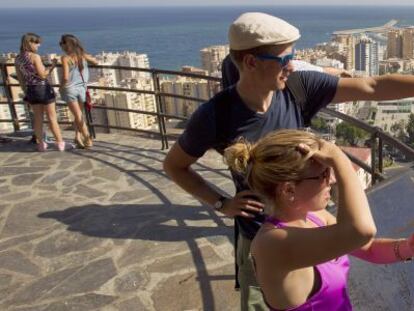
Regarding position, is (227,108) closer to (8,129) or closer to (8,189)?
(8,189)

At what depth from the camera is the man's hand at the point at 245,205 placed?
1727 mm

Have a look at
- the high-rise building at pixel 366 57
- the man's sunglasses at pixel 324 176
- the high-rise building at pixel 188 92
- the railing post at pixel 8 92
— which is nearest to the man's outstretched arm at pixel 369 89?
the man's sunglasses at pixel 324 176

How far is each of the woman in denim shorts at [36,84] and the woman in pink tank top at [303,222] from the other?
17.4 feet

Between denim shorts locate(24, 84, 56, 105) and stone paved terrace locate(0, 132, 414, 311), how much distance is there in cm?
94

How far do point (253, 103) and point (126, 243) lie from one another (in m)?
2.51

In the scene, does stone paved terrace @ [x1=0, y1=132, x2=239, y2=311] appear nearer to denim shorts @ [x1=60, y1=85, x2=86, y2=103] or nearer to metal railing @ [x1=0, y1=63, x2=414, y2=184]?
metal railing @ [x1=0, y1=63, x2=414, y2=184]

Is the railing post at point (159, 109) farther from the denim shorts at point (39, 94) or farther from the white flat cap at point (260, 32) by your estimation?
the white flat cap at point (260, 32)

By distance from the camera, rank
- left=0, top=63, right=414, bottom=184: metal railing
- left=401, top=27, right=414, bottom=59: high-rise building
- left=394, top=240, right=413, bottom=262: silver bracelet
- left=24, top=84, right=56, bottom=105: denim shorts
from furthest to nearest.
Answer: left=401, top=27, right=414, bottom=59: high-rise building < left=24, top=84, right=56, bottom=105: denim shorts < left=0, top=63, right=414, bottom=184: metal railing < left=394, top=240, right=413, bottom=262: silver bracelet

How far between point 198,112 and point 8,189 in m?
4.15

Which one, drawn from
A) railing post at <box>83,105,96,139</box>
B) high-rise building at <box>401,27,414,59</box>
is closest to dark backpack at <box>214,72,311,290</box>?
railing post at <box>83,105,96,139</box>

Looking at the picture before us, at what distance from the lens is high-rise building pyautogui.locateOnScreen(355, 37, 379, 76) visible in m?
29.3

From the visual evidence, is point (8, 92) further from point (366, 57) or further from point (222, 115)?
point (366, 57)

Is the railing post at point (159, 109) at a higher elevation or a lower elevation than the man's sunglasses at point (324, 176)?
lower

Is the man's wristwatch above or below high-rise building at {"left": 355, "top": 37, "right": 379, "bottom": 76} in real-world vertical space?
above
